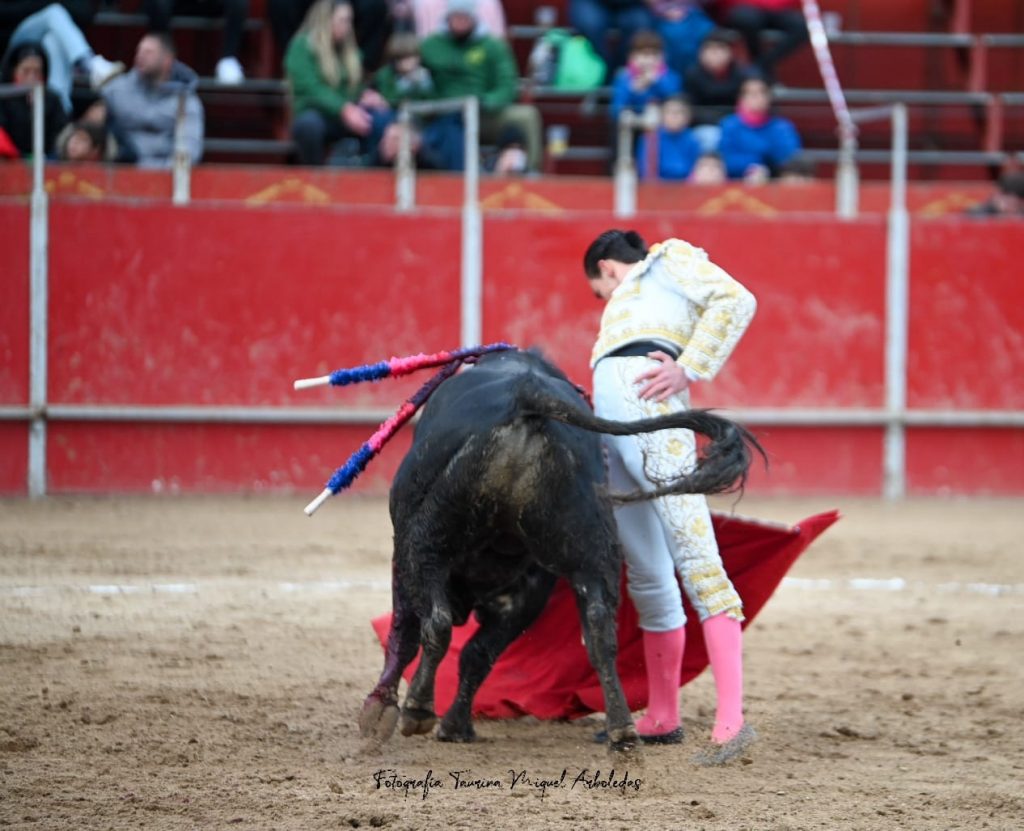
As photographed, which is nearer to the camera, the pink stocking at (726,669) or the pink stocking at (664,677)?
the pink stocking at (726,669)

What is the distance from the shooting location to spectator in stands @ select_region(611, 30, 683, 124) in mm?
10484

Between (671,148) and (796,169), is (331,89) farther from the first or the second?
(796,169)

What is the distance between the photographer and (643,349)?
4172mm

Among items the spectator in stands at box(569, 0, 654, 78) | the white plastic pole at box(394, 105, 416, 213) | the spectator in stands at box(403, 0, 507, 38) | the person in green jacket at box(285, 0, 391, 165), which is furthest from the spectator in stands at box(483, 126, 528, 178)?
the spectator in stands at box(569, 0, 654, 78)

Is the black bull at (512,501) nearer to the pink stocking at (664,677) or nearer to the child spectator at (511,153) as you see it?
the pink stocking at (664,677)

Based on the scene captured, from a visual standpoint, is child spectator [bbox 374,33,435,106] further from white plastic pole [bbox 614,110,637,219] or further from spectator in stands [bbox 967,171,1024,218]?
spectator in stands [bbox 967,171,1024,218]

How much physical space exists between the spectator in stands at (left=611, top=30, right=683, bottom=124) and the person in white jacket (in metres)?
6.35

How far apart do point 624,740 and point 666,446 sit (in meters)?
0.79

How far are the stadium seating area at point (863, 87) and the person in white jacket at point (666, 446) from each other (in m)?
6.42

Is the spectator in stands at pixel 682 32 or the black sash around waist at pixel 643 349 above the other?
the spectator in stands at pixel 682 32

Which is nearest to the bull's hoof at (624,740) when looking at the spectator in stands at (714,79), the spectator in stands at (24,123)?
the spectator in stands at (24,123)

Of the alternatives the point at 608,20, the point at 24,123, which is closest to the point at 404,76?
the point at 608,20

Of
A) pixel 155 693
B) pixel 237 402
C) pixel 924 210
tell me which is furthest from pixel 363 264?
pixel 155 693

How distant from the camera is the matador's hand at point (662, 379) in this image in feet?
13.3
